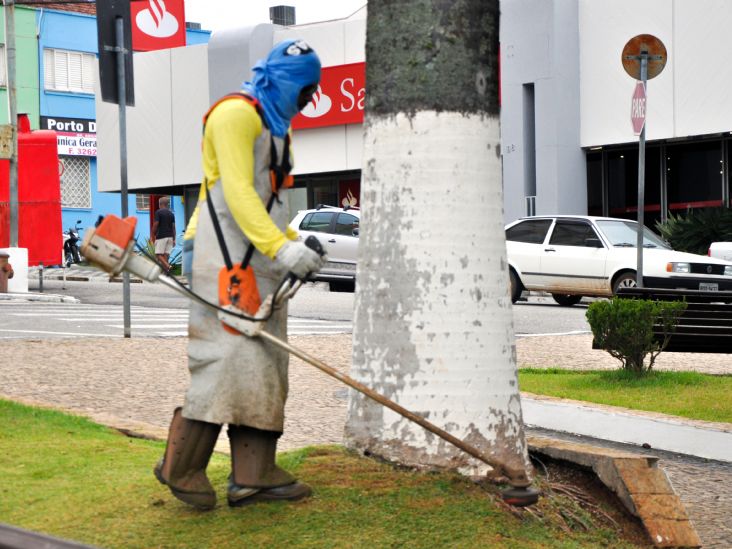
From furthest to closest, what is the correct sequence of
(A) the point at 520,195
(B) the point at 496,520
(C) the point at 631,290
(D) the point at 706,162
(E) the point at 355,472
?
(A) the point at 520,195 → (D) the point at 706,162 → (C) the point at 631,290 → (E) the point at 355,472 → (B) the point at 496,520

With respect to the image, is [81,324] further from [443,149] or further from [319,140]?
[319,140]

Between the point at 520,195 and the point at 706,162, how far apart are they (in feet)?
13.1

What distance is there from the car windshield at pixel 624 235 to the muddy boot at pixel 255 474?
646 inches

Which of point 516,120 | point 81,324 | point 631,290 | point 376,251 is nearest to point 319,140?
point 516,120

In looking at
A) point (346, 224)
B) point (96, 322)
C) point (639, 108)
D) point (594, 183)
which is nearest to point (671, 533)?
point (639, 108)

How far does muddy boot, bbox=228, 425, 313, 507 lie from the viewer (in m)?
4.86

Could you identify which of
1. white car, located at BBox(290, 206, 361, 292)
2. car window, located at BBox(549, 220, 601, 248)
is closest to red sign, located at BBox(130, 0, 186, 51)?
white car, located at BBox(290, 206, 361, 292)

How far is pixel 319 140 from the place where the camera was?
32781 mm

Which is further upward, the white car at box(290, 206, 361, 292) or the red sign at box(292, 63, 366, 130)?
the red sign at box(292, 63, 366, 130)

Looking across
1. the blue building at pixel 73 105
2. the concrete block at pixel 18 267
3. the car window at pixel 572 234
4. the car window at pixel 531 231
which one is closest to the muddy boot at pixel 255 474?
the car window at pixel 572 234

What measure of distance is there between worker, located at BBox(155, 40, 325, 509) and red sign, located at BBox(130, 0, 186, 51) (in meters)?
35.0

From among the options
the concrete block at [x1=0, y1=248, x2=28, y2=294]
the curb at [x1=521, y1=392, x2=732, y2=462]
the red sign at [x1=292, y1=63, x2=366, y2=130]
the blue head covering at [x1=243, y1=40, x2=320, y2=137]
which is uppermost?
the red sign at [x1=292, y1=63, x2=366, y2=130]

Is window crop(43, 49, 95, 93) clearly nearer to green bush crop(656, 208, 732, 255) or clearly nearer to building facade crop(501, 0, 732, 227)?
building facade crop(501, 0, 732, 227)

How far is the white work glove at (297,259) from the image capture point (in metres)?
4.48
